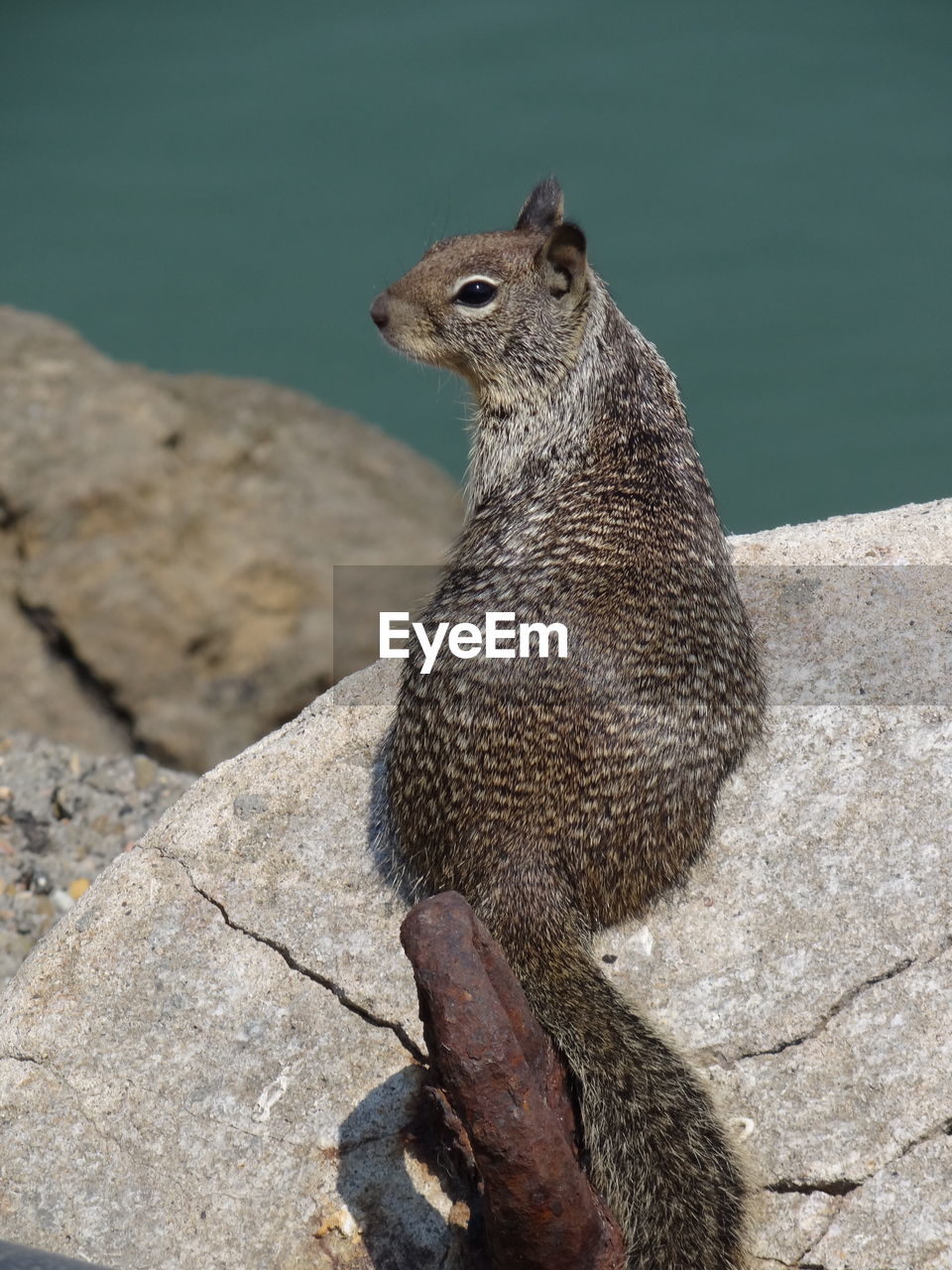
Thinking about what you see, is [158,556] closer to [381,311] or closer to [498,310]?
[381,311]

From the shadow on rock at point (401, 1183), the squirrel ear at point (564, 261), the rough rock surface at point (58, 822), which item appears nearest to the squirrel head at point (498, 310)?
the squirrel ear at point (564, 261)

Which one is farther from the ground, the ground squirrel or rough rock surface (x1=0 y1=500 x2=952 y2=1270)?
the ground squirrel

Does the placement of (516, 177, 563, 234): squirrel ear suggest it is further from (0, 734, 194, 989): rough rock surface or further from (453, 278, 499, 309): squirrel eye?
(0, 734, 194, 989): rough rock surface

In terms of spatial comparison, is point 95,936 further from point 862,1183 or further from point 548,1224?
point 862,1183

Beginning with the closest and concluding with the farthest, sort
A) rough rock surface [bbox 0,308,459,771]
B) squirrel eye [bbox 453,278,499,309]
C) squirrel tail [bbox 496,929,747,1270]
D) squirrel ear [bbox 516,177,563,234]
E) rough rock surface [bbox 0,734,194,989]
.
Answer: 1. squirrel tail [bbox 496,929,747,1270]
2. squirrel eye [bbox 453,278,499,309]
3. squirrel ear [bbox 516,177,563,234]
4. rough rock surface [bbox 0,734,194,989]
5. rough rock surface [bbox 0,308,459,771]

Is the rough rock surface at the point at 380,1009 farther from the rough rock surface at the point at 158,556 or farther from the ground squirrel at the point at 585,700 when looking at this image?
the rough rock surface at the point at 158,556

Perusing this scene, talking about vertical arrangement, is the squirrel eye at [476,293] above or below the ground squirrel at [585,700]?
above

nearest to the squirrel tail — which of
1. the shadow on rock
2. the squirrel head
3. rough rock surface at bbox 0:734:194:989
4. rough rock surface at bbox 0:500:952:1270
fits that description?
rough rock surface at bbox 0:500:952:1270
